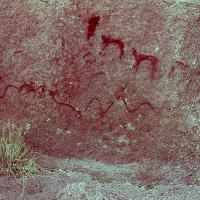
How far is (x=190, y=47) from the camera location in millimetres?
2807

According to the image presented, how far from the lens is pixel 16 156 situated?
2812 millimetres

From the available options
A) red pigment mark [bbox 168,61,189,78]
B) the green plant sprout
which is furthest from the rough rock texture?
the green plant sprout

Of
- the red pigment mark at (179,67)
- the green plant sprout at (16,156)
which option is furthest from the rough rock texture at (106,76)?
the green plant sprout at (16,156)

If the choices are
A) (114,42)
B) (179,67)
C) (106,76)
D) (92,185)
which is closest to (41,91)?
(106,76)

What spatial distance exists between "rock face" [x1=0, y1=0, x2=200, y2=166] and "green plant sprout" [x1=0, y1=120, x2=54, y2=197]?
4.0 inches

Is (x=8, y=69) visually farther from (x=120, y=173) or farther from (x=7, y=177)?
(x=120, y=173)

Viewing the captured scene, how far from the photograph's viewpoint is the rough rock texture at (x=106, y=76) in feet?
9.24

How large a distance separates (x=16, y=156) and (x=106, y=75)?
0.70 m

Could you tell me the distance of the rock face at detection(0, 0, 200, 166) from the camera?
2.82 meters

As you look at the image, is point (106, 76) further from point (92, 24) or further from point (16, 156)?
point (16, 156)

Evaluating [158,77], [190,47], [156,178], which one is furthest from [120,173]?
[190,47]

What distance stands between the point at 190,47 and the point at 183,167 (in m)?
0.70

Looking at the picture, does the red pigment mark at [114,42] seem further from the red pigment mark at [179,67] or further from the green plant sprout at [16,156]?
the green plant sprout at [16,156]

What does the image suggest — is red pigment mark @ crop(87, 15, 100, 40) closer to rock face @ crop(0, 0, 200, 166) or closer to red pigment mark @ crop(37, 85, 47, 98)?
rock face @ crop(0, 0, 200, 166)
